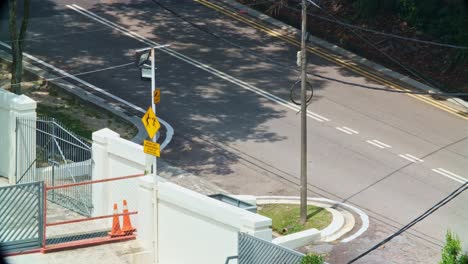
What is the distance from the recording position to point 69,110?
34.7 metres

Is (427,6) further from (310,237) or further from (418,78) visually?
(310,237)

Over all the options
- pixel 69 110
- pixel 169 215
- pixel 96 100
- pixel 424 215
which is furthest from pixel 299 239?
pixel 96 100

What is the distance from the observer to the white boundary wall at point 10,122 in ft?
92.3

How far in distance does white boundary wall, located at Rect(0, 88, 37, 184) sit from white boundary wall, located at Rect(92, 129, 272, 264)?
2.46 m

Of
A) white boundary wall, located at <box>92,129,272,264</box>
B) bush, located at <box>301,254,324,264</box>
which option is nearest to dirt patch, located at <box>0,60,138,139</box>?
white boundary wall, located at <box>92,129,272,264</box>

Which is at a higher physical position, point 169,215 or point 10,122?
point 10,122

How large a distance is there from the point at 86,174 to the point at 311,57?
1455 cm

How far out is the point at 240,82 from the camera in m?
37.8

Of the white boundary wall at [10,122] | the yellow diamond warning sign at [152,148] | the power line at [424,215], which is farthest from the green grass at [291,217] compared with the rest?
the white boundary wall at [10,122]

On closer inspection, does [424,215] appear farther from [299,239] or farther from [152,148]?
[152,148]

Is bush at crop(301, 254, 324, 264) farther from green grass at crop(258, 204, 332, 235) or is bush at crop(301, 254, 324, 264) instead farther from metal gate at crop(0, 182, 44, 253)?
green grass at crop(258, 204, 332, 235)

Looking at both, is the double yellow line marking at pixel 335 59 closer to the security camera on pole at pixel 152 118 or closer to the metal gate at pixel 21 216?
the security camera on pole at pixel 152 118

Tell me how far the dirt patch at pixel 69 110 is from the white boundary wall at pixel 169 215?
19.8ft

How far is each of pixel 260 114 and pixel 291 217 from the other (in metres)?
7.42
